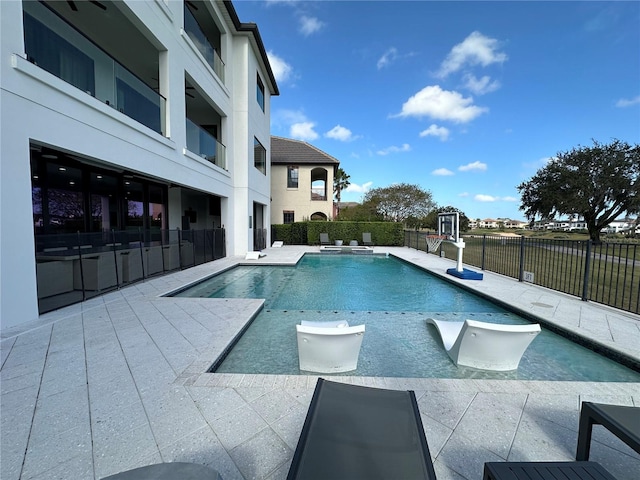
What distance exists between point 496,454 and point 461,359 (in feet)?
5.45

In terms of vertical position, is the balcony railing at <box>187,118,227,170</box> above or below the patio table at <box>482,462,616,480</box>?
above

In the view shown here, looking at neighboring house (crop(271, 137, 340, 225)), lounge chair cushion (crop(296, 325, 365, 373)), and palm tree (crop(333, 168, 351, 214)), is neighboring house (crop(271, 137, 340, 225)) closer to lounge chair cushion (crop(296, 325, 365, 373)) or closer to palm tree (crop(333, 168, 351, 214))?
palm tree (crop(333, 168, 351, 214))

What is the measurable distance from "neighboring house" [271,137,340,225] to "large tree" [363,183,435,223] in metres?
11.2

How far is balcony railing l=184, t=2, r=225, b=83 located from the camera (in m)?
9.24

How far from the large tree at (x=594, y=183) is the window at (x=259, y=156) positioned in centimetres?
2680

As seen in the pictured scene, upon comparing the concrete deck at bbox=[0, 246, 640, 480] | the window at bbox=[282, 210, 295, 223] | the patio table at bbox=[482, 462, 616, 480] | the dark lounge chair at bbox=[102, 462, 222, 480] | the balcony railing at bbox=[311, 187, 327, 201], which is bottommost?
the concrete deck at bbox=[0, 246, 640, 480]

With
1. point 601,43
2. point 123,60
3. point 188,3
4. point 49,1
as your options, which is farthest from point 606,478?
point 601,43

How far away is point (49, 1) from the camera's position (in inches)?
246

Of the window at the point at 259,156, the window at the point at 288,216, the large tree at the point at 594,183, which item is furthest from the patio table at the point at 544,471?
the large tree at the point at 594,183

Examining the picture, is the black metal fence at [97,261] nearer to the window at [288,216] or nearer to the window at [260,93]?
the window at [260,93]

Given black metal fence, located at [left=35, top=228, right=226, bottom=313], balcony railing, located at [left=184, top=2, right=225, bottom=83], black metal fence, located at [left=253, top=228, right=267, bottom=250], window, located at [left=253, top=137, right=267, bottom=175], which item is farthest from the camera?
black metal fence, located at [left=253, top=228, right=267, bottom=250]

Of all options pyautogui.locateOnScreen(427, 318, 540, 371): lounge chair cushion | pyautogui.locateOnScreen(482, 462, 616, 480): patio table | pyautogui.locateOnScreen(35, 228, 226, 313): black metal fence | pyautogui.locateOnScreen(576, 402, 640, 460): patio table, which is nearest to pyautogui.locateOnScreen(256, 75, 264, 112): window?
pyautogui.locateOnScreen(35, 228, 226, 313): black metal fence

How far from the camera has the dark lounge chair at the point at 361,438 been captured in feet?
4.23

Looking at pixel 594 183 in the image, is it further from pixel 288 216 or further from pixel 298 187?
pixel 288 216
